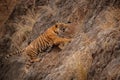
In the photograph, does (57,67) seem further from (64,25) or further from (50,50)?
(64,25)

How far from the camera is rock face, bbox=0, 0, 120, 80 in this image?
310 inches

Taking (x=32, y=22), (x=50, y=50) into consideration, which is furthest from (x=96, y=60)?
(x=32, y=22)

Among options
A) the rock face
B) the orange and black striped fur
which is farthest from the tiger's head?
the rock face

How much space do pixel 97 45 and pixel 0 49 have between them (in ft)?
26.2

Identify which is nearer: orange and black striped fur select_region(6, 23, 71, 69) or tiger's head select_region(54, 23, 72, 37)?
orange and black striped fur select_region(6, 23, 71, 69)

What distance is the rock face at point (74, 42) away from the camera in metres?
7.88

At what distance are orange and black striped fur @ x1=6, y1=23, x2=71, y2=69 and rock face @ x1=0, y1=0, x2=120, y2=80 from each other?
273 millimetres

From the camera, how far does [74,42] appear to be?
10.1 m

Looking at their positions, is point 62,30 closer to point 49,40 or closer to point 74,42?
point 49,40

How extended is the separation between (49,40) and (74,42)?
1.33 meters

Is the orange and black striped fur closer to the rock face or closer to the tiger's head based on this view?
the tiger's head

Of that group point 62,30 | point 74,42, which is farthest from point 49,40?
point 74,42

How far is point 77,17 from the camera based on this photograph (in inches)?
450

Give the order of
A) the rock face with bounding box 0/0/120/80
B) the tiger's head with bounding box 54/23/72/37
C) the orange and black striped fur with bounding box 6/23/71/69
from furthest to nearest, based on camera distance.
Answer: the tiger's head with bounding box 54/23/72/37 < the orange and black striped fur with bounding box 6/23/71/69 < the rock face with bounding box 0/0/120/80
